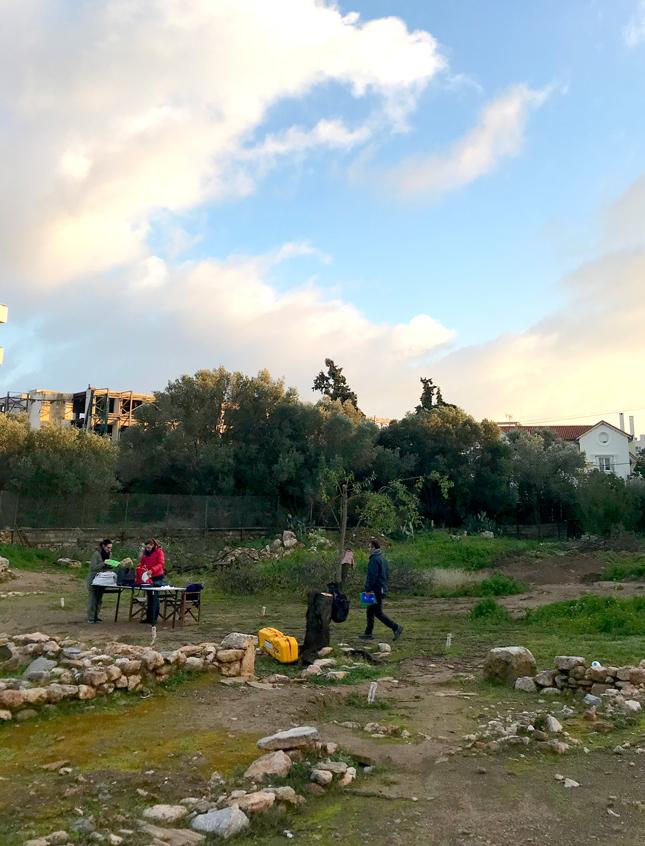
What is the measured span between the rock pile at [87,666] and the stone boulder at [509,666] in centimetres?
329

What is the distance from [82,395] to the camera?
54906 mm

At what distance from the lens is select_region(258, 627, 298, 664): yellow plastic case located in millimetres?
10633

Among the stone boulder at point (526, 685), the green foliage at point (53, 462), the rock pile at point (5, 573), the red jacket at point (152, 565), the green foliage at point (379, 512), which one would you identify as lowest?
the rock pile at point (5, 573)

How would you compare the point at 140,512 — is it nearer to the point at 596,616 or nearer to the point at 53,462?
the point at 53,462

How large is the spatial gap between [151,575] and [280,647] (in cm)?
409

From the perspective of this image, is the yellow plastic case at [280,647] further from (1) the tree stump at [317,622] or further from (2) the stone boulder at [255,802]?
(2) the stone boulder at [255,802]

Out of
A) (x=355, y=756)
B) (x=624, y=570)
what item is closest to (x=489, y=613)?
(x=624, y=570)

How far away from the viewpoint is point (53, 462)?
94.4 feet

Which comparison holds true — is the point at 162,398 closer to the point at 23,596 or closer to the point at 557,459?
the point at 23,596

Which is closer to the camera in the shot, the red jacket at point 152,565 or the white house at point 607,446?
the red jacket at point 152,565

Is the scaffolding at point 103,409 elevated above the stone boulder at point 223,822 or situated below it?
above

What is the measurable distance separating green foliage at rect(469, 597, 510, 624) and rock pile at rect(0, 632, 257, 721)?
7.31 m

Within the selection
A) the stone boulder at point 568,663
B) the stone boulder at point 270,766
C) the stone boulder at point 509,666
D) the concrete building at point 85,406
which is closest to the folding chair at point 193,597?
the stone boulder at point 509,666

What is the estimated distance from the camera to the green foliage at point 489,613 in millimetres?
15484
